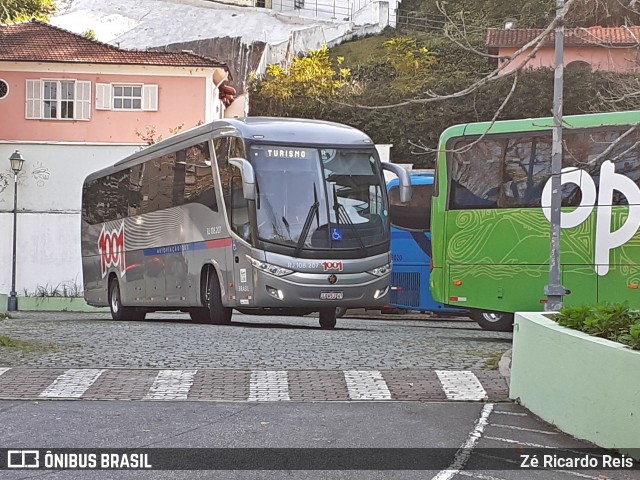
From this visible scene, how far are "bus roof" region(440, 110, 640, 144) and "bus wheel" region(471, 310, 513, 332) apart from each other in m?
3.70

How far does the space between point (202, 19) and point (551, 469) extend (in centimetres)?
6903

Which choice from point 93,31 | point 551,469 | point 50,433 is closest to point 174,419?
point 50,433

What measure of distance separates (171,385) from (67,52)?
3332 cm

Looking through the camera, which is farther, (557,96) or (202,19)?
(202,19)

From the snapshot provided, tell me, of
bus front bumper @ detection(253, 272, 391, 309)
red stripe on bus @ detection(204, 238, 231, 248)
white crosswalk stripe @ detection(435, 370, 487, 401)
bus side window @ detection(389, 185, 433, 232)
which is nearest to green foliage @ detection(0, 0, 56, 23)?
bus side window @ detection(389, 185, 433, 232)

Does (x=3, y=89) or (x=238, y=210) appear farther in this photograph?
(x=3, y=89)

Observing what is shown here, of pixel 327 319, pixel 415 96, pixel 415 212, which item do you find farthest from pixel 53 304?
pixel 415 96

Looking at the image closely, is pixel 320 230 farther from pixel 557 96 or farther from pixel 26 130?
pixel 26 130

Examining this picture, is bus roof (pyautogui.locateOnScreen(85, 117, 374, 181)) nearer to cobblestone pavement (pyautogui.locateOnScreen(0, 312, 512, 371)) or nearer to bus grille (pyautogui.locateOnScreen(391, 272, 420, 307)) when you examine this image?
cobblestone pavement (pyautogui.locateOnScreen(0, 312, 512, 371))

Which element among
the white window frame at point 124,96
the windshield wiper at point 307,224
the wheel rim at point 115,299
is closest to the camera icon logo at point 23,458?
the windshield wiper at point 307,224

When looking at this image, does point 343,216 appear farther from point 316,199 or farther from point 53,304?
point 53,304

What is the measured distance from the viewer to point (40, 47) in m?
42.2

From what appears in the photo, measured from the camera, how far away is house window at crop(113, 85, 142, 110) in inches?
1634

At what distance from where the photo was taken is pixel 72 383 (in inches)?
423
